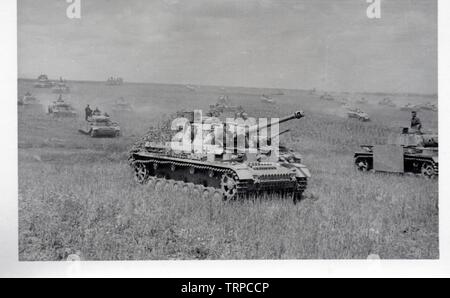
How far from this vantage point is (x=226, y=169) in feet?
33.7

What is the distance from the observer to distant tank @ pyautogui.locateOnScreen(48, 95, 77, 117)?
33.2 ft

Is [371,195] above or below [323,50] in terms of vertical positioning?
below

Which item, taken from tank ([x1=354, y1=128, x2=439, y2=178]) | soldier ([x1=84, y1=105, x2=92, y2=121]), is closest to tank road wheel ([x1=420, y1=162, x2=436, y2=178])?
tank ([x1=354, y1=128, x2=439, y2=178])

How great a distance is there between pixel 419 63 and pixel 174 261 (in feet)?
16.2

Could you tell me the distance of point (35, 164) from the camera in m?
9.84

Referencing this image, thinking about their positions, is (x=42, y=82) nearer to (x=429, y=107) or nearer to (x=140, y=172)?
(x=140, y=172)

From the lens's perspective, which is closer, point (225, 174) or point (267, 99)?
point (225, 174)

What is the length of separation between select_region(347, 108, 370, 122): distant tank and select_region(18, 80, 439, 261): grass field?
0.13 meters

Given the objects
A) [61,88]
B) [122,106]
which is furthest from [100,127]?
[61,88]

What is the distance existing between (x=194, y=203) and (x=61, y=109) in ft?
8.48

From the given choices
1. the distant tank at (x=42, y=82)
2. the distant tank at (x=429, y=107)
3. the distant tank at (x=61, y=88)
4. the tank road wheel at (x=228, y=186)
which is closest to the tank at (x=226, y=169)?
the tank road wheel at (x=228, y=186)

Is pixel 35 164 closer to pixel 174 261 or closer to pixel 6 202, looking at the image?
pixel 6 202

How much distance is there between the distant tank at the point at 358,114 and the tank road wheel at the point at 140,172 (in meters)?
3.67
